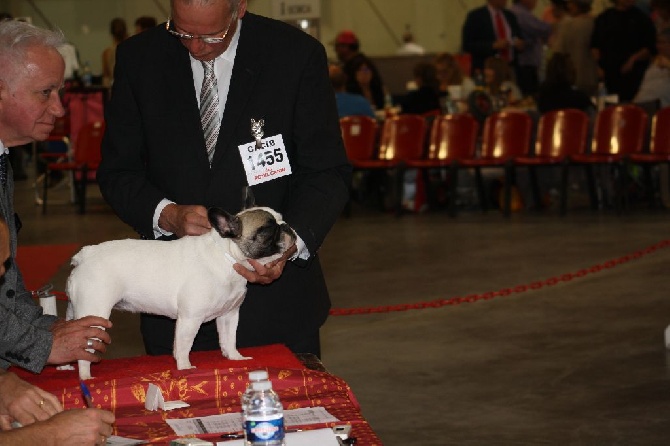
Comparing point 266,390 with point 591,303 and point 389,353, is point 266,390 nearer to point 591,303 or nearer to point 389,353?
point 389,353

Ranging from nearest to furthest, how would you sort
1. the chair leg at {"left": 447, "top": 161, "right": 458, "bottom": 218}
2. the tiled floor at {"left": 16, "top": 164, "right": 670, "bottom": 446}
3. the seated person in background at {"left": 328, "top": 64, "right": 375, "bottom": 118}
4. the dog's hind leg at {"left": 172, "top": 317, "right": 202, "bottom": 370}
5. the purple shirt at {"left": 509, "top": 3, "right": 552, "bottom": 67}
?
the dog's hind leg at {"left": 172, "top": 317, "right": 202, "bottom": 370} → the tiled floor at {"left": 16, "top": 164, "right": 670, "bottom": 446} → the chair leg at {"left": 447, "top": 161, "right": 458, "bottom": 218} → the seated person in background at {"left": 328, "top": 64, "right": 375, "bottom": 118} → the purple shirt at {"left": 509, "top": 3, "right": 552, "bottom": 67}

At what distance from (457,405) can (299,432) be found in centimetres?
349

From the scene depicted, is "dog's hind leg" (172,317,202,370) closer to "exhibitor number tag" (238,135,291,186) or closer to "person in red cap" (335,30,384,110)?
"exhibitor number tag" (238,135,291,186)

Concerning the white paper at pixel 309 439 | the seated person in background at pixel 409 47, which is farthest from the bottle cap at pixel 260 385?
the seated person in background at pixel 409 47

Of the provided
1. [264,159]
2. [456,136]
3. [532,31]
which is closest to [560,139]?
[456,136]

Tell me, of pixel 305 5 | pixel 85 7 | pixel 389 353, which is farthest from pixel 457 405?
pixel 85 7

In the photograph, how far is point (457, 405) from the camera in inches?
234

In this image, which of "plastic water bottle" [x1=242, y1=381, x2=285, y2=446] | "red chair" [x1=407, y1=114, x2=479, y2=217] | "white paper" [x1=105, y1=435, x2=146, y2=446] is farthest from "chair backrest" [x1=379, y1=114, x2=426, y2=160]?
"plastic water bottle" [x1=242, y1=381, x2=285, y2=446]

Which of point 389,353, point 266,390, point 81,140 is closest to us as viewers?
point 266,390

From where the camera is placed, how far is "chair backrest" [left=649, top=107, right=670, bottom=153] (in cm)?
1202

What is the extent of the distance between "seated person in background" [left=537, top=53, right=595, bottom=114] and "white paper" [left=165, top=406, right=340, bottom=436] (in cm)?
1083

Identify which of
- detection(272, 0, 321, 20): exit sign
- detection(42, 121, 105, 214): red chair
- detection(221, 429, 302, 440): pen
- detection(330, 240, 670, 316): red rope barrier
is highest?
detection(221, 429, 302, 440): pen

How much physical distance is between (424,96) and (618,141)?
110 inches

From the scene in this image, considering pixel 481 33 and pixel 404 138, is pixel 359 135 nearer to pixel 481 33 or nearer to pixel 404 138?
pixel 404 138
